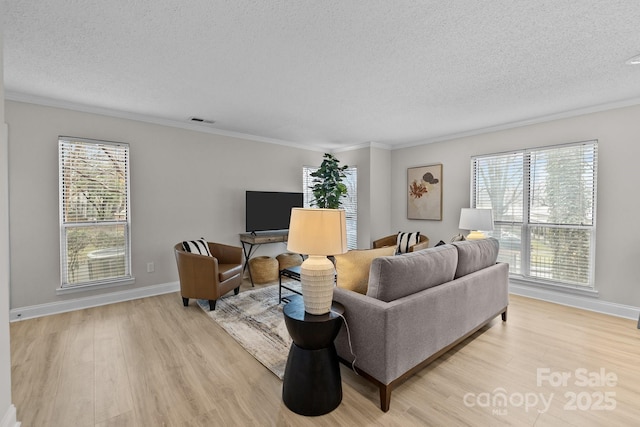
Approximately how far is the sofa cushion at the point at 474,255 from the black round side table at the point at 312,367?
4.49ft

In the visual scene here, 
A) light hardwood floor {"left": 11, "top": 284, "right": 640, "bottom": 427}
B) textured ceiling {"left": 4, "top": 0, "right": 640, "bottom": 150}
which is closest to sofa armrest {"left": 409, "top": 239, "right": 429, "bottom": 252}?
light hardwood floor {"left": 11, "top": 284, "right": 640, "bottom": 427}

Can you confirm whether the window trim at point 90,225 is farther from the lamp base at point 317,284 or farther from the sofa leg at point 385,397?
the sofa leg at point 385,397

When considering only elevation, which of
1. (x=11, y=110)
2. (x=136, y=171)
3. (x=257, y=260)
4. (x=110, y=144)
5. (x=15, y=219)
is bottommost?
(x=257, y=260)

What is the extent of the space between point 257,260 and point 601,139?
15.8 feet

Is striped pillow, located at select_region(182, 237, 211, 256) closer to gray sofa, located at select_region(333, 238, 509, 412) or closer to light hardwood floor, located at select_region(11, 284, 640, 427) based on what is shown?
light hardwood floor, located at select_region(11, 284, 640, 427)

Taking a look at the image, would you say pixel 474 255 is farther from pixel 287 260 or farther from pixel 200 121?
pixel 200 121

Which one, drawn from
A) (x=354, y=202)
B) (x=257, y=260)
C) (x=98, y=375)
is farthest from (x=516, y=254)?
(x=98, y=375)

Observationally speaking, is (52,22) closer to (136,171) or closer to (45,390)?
(136,171)

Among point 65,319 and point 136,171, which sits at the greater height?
point 136,171

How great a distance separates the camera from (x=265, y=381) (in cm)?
212

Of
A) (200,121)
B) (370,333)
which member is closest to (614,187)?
(370,333)

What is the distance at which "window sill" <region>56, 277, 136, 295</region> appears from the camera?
342 centimetres

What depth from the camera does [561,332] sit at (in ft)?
9.54

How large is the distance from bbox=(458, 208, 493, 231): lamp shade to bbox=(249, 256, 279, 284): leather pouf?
2.92 m
